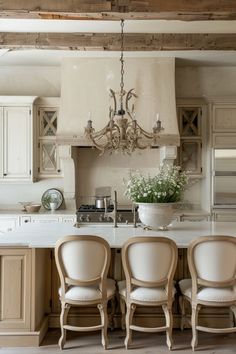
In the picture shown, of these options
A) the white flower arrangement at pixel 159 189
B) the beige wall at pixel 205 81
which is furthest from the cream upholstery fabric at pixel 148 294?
the beige wall at pixel 205 81

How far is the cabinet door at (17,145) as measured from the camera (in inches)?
224

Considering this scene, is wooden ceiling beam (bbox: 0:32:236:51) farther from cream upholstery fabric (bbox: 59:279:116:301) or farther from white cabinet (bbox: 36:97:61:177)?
cream upholstery fabric (bbox: 59:279:116:301)

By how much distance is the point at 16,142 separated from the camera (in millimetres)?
5707

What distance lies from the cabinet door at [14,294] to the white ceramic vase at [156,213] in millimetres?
1137

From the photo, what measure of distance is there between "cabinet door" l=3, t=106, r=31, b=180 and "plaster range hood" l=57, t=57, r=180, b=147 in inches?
22.7

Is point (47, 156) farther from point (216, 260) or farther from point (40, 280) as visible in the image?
point (216, 260)

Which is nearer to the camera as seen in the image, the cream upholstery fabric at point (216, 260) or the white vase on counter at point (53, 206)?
the cream upholstery fabric at point (216, 260)

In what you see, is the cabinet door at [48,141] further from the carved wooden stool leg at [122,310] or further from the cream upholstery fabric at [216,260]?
the cream upholstery fabric at [216,260]

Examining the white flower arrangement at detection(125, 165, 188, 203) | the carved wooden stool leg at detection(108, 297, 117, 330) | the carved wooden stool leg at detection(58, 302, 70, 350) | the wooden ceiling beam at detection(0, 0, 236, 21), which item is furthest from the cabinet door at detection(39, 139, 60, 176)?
the carved wooden stool leg at detection(58, 302, 70, 350)

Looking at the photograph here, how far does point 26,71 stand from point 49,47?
52.6 inches

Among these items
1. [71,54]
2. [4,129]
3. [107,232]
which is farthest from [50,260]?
[71,54]

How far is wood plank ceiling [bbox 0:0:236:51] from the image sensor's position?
3.36m

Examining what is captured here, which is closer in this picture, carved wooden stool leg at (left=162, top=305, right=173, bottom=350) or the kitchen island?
carved wooden stool leg at (left=162, top=305, right=173, bottom=350)

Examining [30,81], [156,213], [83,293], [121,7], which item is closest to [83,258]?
[83,293]
